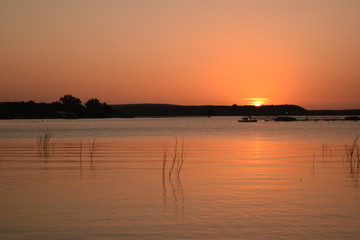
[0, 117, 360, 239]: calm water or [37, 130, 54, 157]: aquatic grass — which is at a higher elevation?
[37, 130, 54, 157]: aquatic grass

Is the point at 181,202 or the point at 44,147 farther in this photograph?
the point at 44,147

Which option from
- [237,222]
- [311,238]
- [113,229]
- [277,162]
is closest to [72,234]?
[113,229]

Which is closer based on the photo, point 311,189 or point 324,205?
point 324,205

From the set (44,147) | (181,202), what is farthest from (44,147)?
(181,202)

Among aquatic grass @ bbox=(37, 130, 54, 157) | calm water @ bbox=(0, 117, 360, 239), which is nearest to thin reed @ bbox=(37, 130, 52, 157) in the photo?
aquatic grass @ bbox=(37, 130, 54, 157)

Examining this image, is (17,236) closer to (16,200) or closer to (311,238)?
(16,200)

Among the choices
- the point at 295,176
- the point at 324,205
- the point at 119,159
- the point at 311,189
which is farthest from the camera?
the point at 119,159

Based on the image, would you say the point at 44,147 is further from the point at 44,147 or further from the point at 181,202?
the point at 181,202

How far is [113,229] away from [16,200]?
16.8 ft

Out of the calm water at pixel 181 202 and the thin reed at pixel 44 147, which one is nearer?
the calm water at pixel 181 202

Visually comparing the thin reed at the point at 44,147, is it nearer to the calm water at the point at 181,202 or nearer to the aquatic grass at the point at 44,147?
the aquatic grass at the point at 44,147

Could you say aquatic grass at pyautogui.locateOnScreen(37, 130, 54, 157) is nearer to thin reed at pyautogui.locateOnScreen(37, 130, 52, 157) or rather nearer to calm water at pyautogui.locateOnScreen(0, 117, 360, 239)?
thin reed at pyautogui.locateOnScreen(37, 130, 52, 157)

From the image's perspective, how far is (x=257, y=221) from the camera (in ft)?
43.5

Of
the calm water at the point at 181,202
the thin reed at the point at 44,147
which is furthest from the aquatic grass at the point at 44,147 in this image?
the calm water at the point at 181,202
